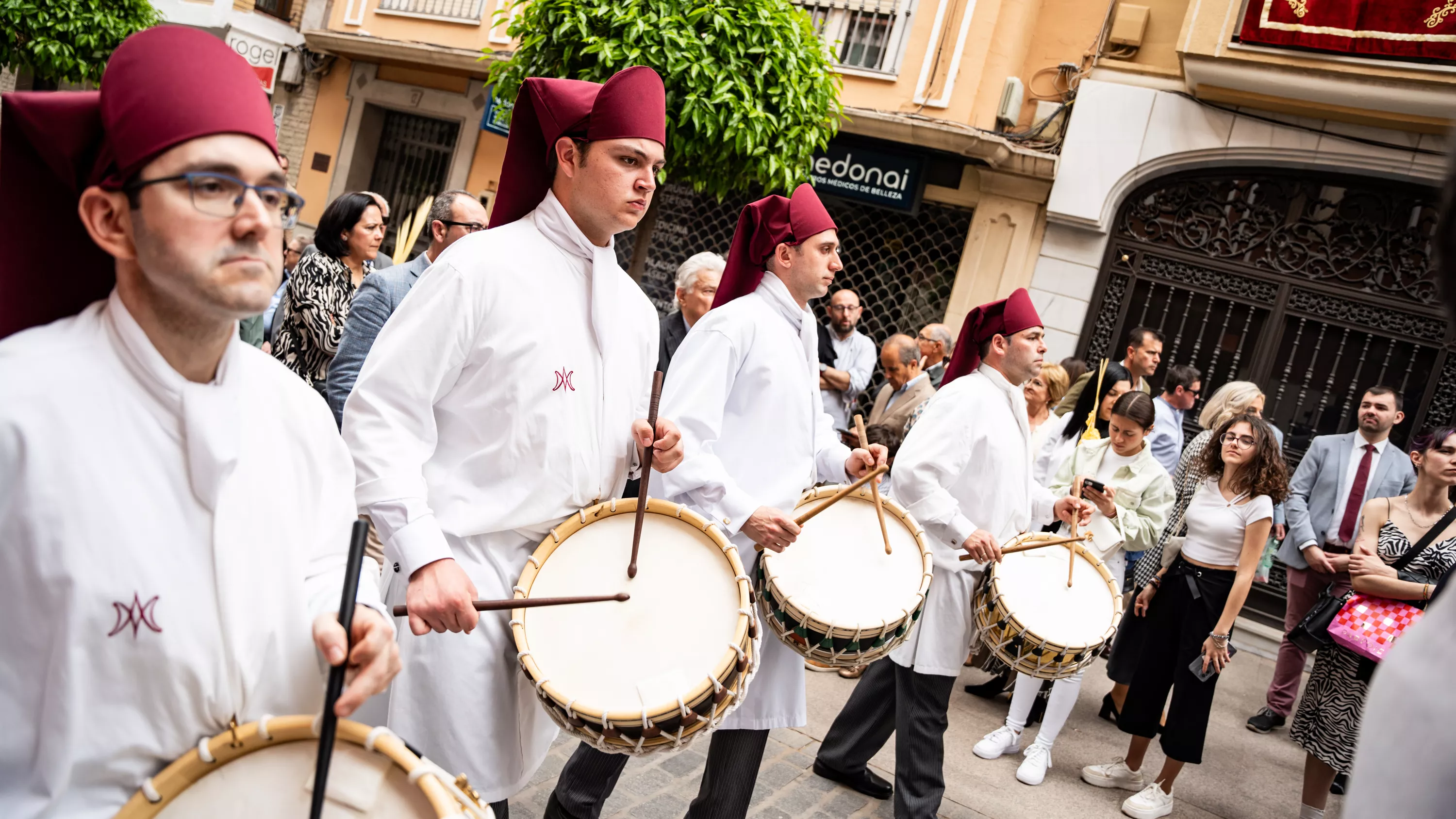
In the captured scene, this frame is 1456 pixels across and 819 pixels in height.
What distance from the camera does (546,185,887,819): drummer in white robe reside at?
3.24 m

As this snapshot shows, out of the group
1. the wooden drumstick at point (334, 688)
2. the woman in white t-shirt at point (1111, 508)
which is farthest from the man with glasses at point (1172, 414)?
the wooden drumstick at point (334, 688)

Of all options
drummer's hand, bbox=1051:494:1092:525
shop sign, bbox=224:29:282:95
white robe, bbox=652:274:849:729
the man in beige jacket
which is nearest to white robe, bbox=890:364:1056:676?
drummer's hand, bbox=1051:494:1092:525

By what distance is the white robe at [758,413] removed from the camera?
11.1 ft

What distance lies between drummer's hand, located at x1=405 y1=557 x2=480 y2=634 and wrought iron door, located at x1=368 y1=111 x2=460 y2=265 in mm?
13499

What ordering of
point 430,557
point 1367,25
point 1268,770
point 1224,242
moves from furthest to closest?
1. point 1224,242
2. point 1367,25
3. point 1268,770
4. point 430,557

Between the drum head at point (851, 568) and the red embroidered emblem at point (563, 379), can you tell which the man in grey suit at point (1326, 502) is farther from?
the red embroidered emblem at point (563, 379)

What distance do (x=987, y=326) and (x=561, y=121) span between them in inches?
97.8

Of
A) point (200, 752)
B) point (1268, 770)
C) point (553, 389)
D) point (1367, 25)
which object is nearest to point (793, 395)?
point (553, 389)

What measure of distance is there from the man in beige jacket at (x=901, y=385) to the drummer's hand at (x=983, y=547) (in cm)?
258

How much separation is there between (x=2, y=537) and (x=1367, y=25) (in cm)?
1023

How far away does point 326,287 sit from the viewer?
4973 millimetres

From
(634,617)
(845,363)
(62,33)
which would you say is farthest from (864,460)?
(62,33)

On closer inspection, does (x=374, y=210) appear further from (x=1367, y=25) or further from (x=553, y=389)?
(x=1367, y=25)

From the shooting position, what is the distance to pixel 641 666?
2.37m
